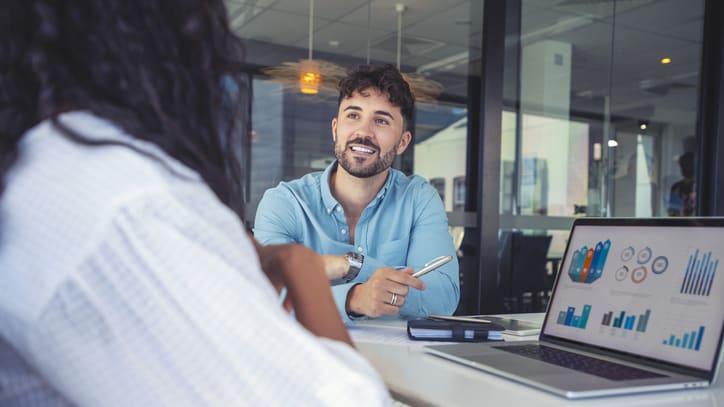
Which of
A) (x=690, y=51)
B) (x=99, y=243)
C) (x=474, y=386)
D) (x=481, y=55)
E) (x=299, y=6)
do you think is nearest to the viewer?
(x=99, y=243)

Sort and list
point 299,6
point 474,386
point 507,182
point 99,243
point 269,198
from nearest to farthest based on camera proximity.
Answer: point 99,243, point 474,386, point 269,198, point 507,182, point 299,6

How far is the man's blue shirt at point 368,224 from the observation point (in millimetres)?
1854

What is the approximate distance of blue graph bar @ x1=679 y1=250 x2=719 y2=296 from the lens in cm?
94

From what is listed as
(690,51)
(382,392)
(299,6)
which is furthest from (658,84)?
(382,392)

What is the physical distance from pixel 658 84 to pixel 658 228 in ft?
14.3

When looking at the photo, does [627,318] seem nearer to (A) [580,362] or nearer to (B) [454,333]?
(A) [580,362]

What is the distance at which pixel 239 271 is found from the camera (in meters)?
0.46

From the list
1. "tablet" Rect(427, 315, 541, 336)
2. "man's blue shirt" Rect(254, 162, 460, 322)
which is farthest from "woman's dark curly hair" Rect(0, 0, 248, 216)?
"man's blue shirt" Rect(254, 162, 460, 322)

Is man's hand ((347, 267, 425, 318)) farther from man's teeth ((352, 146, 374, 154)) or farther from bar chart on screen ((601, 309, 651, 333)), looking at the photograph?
man's teeth ((352, 146, 374, 154))

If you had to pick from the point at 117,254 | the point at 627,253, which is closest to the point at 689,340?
the point at 627,253

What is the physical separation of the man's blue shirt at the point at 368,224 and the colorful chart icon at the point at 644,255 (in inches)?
30.2

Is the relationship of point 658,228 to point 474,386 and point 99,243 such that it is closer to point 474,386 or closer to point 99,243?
point 474,386

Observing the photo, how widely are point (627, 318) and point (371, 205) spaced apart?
1.02 metres

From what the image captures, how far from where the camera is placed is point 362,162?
6.57 ft
